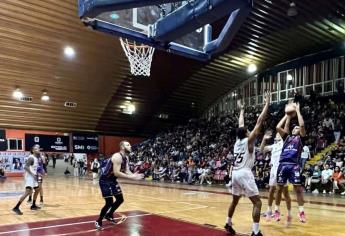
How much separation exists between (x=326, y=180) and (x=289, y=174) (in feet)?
26.9

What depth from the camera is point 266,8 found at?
57.7 ft

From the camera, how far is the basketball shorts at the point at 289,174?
23.6 feet

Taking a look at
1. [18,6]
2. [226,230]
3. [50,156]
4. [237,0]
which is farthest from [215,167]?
[50,156]

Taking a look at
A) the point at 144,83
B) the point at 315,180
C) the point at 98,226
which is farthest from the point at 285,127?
the point at 144,83

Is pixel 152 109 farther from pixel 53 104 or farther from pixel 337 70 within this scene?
pixel 337 70

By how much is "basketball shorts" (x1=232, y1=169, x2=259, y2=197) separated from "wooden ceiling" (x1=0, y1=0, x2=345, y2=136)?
12.3m

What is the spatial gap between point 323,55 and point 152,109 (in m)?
12.1

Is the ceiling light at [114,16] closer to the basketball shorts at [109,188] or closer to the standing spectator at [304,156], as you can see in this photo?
the basketball shorts at [109,188]

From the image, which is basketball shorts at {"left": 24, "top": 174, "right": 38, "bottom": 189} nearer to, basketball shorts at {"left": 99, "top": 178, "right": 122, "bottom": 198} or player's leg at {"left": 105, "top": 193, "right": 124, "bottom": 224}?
A: player's leg at {"left": 105, "top": 193, "right": 124, "bottom": 224}

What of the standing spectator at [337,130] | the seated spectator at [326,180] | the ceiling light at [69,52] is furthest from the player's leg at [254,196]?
the ceiling light at [69,52]

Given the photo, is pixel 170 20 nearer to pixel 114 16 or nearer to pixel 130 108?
pixel 114 16

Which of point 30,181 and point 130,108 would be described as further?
point 130,108

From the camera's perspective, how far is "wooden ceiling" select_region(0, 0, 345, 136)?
17328 mm

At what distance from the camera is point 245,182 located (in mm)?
6070
